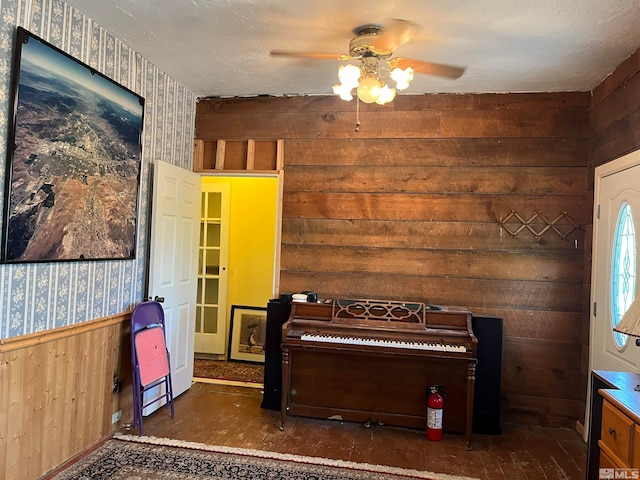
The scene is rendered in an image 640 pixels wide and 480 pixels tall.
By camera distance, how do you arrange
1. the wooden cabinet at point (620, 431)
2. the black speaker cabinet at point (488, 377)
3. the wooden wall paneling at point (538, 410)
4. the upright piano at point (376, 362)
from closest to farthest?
the wooden cabinet at point (620, 431)
the upright piano at point (376, 362)
the black speaker cabinet at point (488, 377)
the wooden wall paneling at point (538, 410)

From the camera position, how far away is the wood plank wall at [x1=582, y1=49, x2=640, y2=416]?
9.43 feet

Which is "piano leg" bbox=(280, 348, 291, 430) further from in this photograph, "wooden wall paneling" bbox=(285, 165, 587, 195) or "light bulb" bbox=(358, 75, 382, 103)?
"light bulb" bbox=(358, 75, 382, 103)

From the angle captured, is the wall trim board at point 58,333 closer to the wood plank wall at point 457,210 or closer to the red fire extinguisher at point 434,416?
the wood plank wall at point 457,210

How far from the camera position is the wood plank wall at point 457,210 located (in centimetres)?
358

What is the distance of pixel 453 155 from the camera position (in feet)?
12.2

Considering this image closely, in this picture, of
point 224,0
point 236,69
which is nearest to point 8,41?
point 224,0

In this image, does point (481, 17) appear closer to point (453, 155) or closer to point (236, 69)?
point (453, 155)

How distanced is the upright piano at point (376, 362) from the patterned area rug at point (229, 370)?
103 cm

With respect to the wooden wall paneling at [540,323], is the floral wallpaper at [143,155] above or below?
above

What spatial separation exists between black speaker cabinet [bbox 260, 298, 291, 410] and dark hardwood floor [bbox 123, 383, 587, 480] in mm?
108

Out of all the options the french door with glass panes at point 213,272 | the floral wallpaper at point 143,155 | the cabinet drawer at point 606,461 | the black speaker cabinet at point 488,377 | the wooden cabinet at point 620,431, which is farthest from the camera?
the french door with glass panes at point 213,272

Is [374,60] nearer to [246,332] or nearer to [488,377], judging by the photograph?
[488,377]

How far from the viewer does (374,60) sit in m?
2.76

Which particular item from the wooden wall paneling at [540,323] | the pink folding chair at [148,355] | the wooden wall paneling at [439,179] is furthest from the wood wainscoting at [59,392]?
the wooden wall paneling at [540,323]
